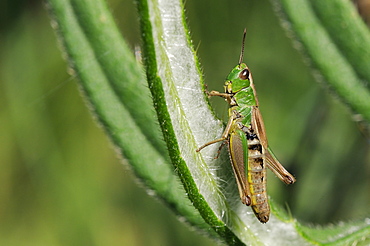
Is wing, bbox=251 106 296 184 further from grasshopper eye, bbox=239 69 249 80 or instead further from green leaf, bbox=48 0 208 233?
green leaf, bbox=48 0 208 233

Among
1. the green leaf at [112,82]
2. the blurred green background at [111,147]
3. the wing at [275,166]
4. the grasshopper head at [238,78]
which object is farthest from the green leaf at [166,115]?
the blurred green background at [111,147]

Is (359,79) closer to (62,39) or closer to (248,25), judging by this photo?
(62,39)

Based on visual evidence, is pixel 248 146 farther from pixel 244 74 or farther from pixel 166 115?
pixel 166 115

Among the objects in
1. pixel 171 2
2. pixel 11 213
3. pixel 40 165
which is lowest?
pixel 11 213

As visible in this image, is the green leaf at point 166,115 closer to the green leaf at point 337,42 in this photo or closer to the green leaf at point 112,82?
the green leaf at point 112,82

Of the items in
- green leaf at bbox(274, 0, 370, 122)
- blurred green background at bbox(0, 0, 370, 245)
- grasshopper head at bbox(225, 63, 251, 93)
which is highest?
green leaf at bbox(274, 0, 370, 122)

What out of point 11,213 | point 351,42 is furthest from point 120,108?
point 11,213

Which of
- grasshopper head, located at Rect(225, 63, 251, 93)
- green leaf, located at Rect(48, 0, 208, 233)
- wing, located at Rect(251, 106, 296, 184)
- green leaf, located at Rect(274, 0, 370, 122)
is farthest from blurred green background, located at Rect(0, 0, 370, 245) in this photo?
green leaf, located at Rect(48, 0, 208, 233)
